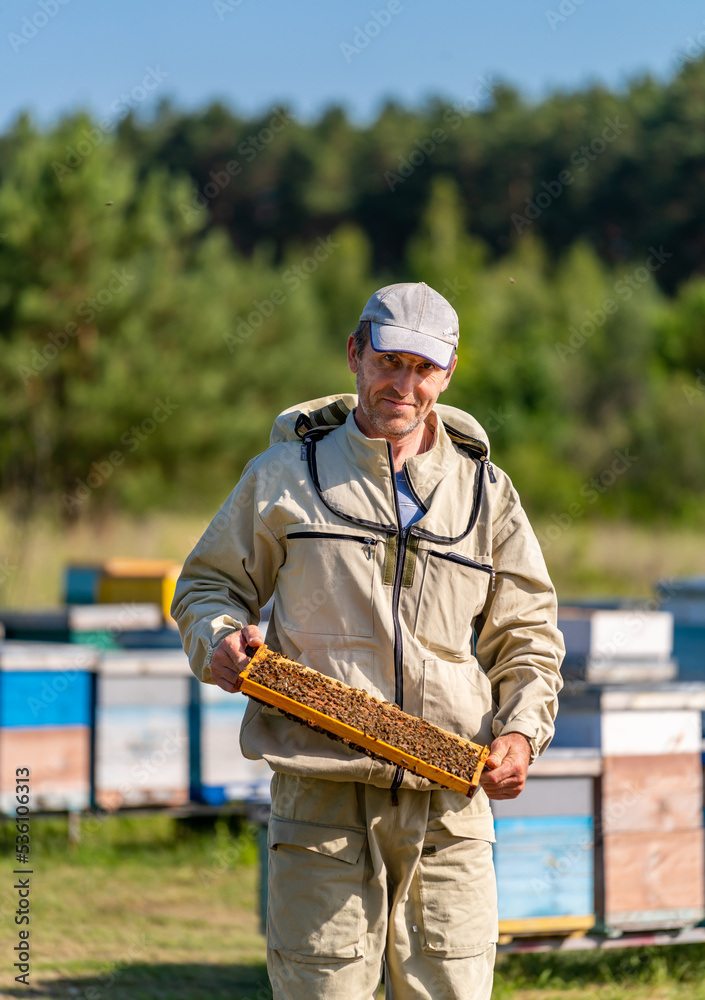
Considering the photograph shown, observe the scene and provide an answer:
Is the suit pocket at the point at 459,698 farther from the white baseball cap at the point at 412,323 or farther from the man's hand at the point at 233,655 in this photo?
the white baseball cap at the point at 412,323

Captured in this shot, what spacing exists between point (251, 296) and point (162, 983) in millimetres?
24889

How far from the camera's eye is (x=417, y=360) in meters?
2.12

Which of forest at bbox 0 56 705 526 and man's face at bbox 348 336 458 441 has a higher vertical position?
forest at bbox 0 56 705 526

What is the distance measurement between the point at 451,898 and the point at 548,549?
1807cm

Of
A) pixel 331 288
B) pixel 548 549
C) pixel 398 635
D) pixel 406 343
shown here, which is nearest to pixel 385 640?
→ pixel 398 635

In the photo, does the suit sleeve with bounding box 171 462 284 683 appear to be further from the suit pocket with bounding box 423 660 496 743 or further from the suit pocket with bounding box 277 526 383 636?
the suit pocket with bounding box 423 660 496 743

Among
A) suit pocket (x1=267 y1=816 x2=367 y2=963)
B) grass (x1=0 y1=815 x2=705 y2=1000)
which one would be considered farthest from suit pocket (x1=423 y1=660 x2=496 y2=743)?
grass (x1=0 y1=815 x2=705 y2=1000)

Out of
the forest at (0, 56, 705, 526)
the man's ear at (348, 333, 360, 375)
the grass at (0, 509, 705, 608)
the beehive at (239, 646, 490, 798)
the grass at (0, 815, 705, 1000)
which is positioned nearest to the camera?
the beehive at (239, 646, 490, 798)

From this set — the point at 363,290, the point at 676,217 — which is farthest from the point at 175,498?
the point at 676,217

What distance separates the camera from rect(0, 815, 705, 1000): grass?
4.04m

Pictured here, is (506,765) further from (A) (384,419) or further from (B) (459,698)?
(A) (384,419)

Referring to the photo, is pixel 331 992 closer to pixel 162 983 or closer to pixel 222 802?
pixel 162 983

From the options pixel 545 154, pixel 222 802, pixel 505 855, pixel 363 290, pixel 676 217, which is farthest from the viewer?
pixel 545 154

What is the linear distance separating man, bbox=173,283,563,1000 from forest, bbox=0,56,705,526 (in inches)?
187
